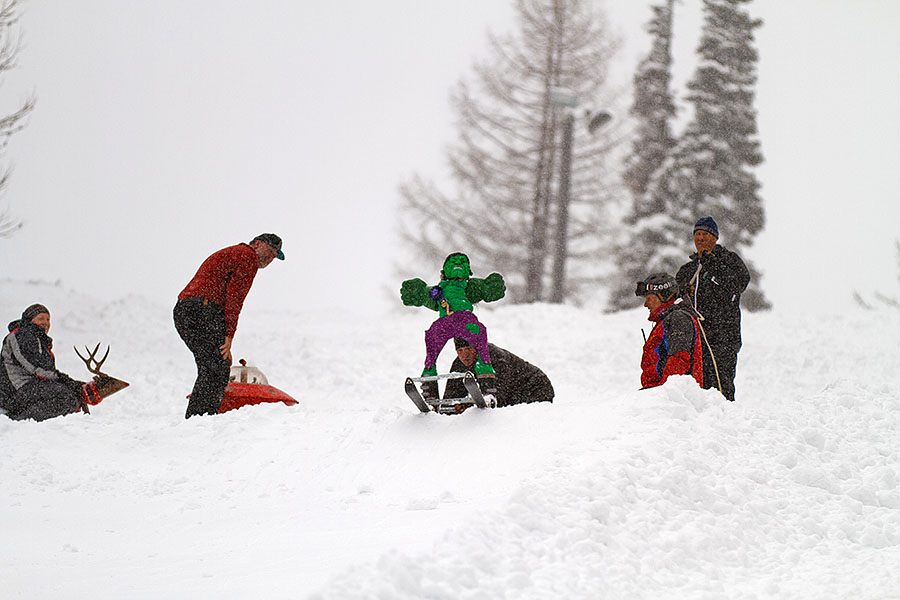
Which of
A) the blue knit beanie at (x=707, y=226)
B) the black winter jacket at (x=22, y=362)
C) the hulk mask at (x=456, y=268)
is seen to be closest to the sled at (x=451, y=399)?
the hulk mask at (x=456, y=268)

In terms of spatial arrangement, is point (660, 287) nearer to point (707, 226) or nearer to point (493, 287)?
point (707, 226)

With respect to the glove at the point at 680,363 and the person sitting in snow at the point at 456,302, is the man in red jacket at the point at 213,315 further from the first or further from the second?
the glove at the point at 680,363

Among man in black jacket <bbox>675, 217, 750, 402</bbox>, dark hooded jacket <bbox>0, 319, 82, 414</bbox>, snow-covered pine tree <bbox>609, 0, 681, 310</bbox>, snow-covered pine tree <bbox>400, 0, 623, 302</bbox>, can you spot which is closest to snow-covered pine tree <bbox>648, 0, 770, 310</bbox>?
snow-covered pine tree <bbox>609, 0, 681, 310</bbox>

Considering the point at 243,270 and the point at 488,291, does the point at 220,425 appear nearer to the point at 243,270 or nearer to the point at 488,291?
the point at 243,270

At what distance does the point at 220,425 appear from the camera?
279 inches

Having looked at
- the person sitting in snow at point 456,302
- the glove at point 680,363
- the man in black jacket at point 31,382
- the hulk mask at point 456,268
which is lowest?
the man in black jacket at point 31,382

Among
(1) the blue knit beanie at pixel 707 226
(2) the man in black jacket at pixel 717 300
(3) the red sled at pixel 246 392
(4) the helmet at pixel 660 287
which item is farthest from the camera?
(3) the red sled at pixel 246 392

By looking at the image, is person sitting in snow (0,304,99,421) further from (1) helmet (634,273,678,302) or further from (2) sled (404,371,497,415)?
(1) helmet (634,273,678,302)

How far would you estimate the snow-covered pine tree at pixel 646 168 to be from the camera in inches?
969

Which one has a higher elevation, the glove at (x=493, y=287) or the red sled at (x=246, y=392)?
the glove at (x=493, y=287)

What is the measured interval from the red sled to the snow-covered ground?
34.0 inches

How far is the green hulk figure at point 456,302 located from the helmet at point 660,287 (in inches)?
46.9

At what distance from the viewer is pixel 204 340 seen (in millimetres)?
7387

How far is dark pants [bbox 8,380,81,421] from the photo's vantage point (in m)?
8.36
